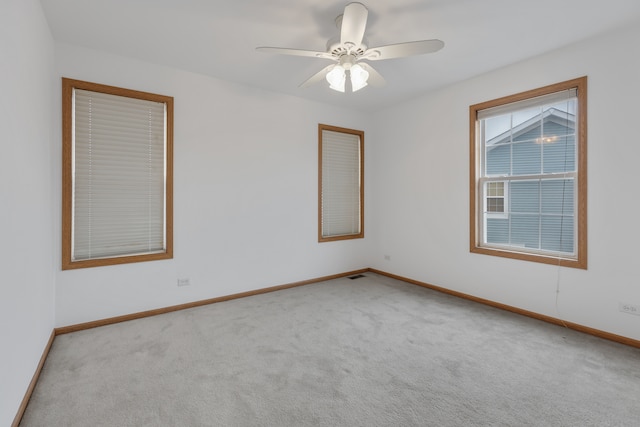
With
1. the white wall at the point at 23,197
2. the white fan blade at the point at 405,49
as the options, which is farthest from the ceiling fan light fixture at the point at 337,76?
the white wall at the point at 23,197

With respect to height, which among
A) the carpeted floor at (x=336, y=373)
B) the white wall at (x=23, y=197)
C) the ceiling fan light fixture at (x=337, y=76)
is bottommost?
the carpeted floor at (x=336, y=373)

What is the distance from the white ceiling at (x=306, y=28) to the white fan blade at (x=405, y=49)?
32 cm

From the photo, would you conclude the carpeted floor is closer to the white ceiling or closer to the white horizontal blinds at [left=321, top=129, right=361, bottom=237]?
the white horizontal blinds at [left=321, top=129, right=361, bottom=237]

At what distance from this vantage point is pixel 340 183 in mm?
4934

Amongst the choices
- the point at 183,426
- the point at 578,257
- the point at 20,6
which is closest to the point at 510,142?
the point at 578,257

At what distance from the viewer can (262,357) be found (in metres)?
2.42

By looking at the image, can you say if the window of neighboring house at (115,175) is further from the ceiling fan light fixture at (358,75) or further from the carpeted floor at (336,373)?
the ceiling fan light fixture at (358,75)

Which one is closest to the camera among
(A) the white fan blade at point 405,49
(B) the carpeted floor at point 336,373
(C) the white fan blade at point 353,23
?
(B) the carpeted floor at point 336,373

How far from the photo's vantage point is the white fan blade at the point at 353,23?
1.95m

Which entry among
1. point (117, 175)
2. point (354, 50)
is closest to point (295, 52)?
point (354, 50)

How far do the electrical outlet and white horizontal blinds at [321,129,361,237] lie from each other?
10.7ft

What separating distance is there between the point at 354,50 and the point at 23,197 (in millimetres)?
2494

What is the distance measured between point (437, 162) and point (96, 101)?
407 cm

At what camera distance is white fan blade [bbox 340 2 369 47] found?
1949 mm
